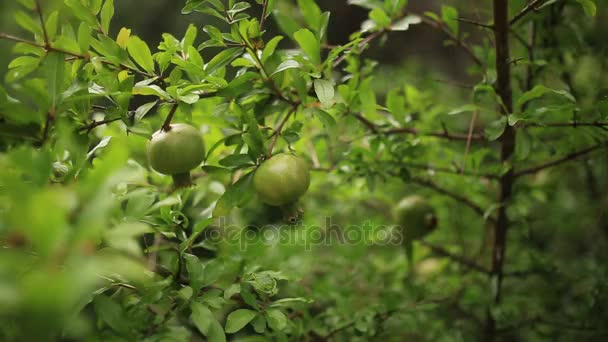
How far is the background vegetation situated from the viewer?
0.46m

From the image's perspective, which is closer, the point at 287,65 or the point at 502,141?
the point at 287,65

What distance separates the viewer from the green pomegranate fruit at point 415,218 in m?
1.13

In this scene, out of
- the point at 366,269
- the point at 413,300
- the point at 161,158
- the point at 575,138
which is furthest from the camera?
the point at 366,269

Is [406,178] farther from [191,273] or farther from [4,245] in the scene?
[4,245]

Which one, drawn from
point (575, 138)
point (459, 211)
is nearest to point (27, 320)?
point (575, 138)

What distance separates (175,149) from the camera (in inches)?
28.0

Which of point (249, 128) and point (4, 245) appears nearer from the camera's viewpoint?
point (4, 245)

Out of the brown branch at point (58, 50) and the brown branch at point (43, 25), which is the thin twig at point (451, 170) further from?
the brown branch at point (43, 25)

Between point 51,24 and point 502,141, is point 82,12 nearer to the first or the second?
point 51,24

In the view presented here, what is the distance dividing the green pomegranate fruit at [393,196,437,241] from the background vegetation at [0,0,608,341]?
0.08 m

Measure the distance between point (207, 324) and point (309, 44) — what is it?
44 cm

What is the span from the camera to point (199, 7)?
2.25 ft

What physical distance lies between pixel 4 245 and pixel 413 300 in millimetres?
803

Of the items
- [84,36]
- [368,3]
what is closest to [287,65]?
[84,36]
